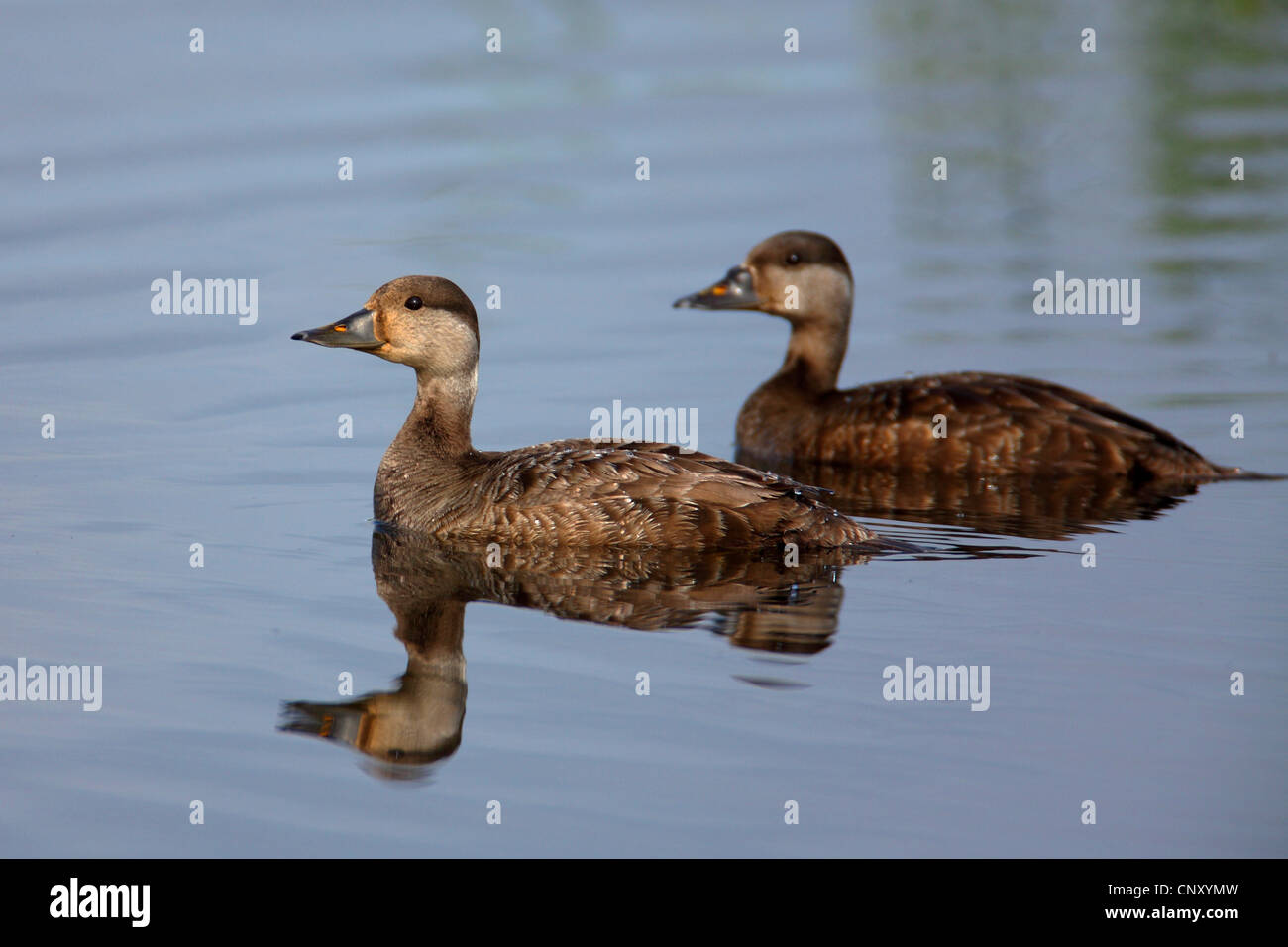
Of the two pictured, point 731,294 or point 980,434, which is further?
point 731,294

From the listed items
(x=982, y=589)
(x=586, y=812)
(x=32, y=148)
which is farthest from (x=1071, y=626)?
(x=32, y=148)

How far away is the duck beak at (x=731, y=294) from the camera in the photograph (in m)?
13.1

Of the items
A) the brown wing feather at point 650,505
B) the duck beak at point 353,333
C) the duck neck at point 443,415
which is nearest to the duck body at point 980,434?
the brown wing feather at point 650,505

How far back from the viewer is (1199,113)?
2030cm

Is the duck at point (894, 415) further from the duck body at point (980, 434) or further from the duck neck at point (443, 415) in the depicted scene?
the duck neck at point (443, 415)

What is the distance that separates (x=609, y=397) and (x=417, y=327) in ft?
8.23

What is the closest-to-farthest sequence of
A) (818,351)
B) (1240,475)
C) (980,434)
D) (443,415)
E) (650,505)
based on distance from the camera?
(650,505) < (443,415) < (1240,475) < (980,434) < (818,351)

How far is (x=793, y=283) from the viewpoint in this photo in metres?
13.1

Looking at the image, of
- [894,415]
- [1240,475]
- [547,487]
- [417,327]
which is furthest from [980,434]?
[417,327]

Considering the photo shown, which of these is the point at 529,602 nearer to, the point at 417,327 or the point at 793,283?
the point at 417,327

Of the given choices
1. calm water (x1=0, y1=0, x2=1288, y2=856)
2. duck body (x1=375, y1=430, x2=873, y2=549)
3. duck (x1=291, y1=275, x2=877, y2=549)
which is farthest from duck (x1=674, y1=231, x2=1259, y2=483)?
duck body (x1=375, y1=430, x2=873, y2=549)

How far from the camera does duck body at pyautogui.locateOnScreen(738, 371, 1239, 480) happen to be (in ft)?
37.6

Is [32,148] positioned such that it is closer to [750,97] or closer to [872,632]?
[750,97]

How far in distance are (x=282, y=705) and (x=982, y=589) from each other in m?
3.44
